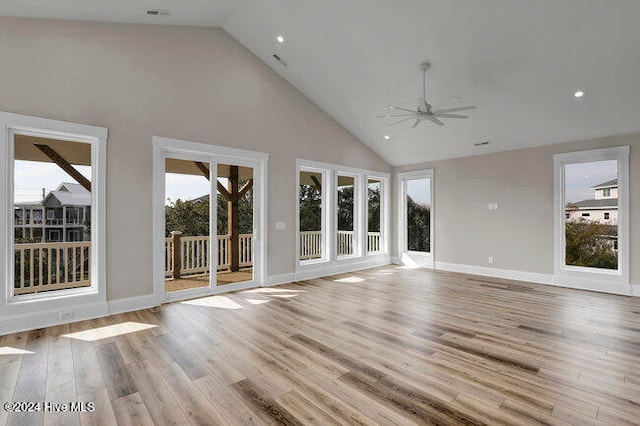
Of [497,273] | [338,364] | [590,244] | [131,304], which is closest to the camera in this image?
[338,364]

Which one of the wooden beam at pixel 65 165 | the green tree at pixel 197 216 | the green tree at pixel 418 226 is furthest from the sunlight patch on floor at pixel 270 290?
the green tree at pixel 418 226

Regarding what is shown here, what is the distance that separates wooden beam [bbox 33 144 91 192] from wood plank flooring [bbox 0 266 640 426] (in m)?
1.78

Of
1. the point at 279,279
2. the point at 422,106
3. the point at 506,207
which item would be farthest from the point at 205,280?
the point at 506,207

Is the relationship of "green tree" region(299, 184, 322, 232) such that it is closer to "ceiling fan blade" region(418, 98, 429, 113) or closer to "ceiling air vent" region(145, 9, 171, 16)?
"ceiling fan blade" region(418, 98, 429, 113)

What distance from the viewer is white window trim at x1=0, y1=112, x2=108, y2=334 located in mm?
3555

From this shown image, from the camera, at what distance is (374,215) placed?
829cm

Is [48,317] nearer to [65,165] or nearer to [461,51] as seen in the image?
[65,165]

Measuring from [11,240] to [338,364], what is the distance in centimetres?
387

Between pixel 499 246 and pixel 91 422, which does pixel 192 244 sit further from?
pixel 499 246

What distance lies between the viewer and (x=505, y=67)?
15.1ft

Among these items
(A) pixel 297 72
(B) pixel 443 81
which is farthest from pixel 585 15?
(A) pixel 297 72

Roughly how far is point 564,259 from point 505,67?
148 inches

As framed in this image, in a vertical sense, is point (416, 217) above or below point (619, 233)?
above

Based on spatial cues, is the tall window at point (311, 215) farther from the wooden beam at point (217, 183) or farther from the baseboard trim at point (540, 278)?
the baseboard trim at point (540, 278)
